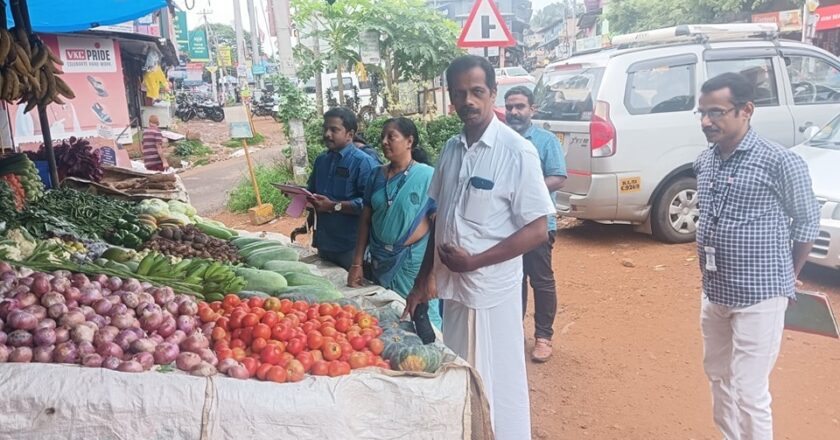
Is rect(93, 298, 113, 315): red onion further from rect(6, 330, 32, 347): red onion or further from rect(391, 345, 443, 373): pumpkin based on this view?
rect(391, 345, 443, 373): pumpkin

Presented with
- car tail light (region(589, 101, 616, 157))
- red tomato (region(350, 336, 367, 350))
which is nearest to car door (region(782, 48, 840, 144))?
car tail light (region(589, 101, 616, 157))

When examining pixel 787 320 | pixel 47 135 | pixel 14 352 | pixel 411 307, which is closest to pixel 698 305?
pixel 787 320

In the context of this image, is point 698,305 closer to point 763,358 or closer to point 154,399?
point 763,358

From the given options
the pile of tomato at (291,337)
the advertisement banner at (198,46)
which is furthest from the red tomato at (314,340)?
the advertisement banner at (198,46)

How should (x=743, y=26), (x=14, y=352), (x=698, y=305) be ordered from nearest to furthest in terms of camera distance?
1. (x=14, y=352)
2. (x=698, y=305)
3. (x=743, y=26)

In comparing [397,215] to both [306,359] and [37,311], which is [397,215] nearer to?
[306,359]

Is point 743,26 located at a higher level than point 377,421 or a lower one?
higher

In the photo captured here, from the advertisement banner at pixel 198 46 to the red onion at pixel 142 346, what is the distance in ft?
121

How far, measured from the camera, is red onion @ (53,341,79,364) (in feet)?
8.22

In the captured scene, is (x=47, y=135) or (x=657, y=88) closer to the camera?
(x=47, y=135)

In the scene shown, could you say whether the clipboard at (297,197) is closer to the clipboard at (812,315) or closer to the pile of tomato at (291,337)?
the pile of tomato at (291,337)

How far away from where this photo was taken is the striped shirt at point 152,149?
11500mm

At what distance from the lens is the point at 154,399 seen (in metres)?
2.33

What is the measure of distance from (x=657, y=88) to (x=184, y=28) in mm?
30120
